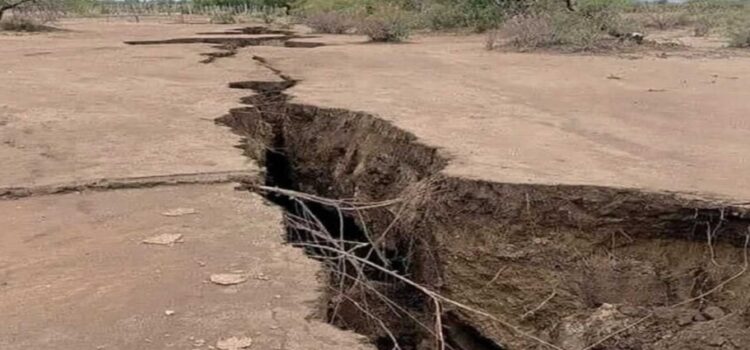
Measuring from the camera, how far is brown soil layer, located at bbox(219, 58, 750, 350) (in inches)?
151

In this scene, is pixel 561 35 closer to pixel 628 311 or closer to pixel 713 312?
pixel 628 311

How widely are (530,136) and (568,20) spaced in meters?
10.1

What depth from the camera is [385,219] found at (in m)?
5.13

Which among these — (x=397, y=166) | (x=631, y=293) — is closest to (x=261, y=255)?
(x=631, y=293)

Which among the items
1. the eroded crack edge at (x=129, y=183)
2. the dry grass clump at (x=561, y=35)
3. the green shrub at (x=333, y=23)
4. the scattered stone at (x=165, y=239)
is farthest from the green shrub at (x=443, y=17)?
the scattered stone at (x=165, y=239)

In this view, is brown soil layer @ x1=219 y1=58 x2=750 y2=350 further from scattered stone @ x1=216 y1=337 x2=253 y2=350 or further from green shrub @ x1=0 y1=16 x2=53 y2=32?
green shrub @ x1=0 y1=16 x2=53 y2=32

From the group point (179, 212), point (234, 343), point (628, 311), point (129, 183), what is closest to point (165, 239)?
point (179, 212)

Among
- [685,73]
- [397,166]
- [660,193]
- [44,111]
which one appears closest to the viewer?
[660,193]

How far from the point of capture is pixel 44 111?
6.63 meters

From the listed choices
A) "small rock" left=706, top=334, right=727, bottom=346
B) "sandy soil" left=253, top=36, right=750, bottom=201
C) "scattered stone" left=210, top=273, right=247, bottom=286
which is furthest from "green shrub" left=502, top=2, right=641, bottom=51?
"scattered stone" left=210, top=273, right=247, bottom=286

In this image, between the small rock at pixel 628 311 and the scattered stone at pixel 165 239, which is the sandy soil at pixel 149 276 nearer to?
the scattered stone at pixel 165 239

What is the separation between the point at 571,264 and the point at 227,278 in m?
1.73

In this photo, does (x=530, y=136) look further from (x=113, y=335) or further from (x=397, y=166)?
(x=113, y=335)

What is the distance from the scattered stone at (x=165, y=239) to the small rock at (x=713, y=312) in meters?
2.19
